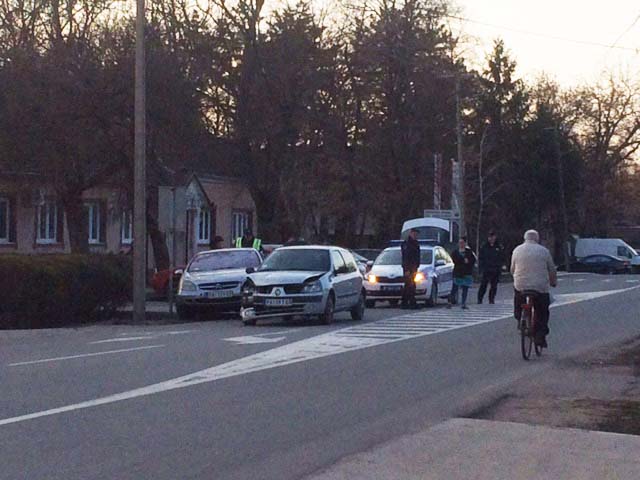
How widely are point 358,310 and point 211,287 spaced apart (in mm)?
3232

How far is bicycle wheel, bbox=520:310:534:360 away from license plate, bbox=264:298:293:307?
7.24 metres

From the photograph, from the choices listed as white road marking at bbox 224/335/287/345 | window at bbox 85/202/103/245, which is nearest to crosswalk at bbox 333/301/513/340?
white road marking at bbox 224/335/287/345

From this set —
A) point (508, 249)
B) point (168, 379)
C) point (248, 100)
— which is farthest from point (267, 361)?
point (508, 249)

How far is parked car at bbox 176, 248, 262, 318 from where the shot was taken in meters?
26.5

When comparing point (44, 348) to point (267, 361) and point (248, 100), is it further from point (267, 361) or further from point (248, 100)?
point (248, 100)

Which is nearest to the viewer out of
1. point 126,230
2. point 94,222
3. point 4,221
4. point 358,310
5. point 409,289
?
point 358,310

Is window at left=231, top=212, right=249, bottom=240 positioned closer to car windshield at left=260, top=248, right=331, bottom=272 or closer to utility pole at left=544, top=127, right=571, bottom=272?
utility pole at left=544, top=127, right=571, bottom=272

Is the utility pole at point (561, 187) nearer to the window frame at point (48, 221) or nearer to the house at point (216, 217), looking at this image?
the house at point (216, 217)

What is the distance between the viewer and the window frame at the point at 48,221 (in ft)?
146

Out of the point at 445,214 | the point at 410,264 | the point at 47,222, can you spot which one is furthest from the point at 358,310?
the point at 445,214

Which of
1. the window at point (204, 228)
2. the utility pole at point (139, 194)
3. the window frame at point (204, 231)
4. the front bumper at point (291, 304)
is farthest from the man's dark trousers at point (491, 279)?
the window at point (204, 228)

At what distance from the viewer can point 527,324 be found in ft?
56.3

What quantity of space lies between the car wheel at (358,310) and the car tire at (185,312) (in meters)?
3.64

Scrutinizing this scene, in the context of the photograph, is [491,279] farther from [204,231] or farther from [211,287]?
[204,231]
